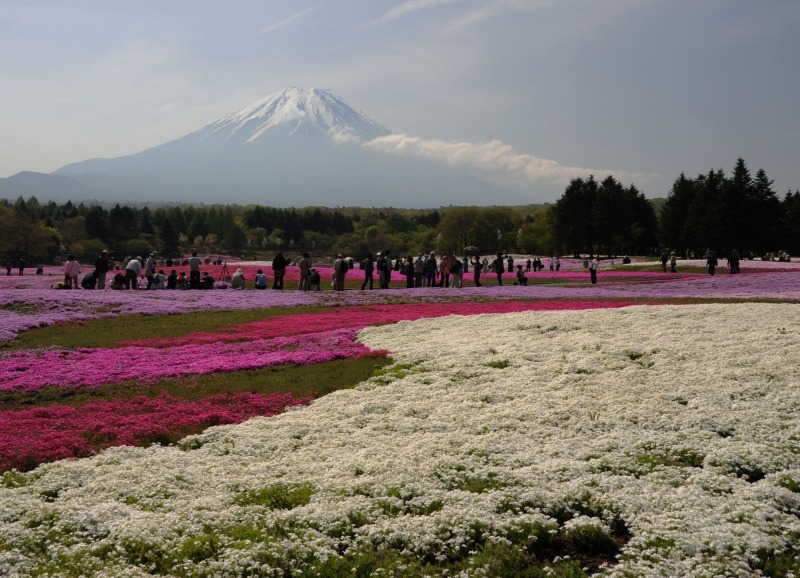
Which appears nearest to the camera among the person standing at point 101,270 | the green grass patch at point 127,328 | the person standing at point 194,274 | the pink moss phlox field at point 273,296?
the green grass patch at point 127,328

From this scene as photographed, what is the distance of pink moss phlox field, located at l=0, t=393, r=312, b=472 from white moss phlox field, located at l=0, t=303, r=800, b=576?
844mm

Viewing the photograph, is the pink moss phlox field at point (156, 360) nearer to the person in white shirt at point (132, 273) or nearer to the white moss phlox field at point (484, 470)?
the white moss phlox field at point (484, 470)

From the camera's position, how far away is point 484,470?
40.3ft

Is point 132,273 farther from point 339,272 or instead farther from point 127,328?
point 127,328

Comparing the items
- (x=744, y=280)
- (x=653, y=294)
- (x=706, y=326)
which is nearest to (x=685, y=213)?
(x=744, y=280)

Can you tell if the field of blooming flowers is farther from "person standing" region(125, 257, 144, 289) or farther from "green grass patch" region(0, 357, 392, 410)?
"person standing" region(125, 257, 144, 289)

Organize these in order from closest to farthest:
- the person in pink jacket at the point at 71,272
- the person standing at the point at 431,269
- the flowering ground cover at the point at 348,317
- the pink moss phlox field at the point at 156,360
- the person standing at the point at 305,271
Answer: the pink moss phlox field at the point at 156,360, the flowering ground cover at the point at 348,317, the person in pink jacket at the point at 71,272, the person standing at the point at 305,271, the person standing at the point at 431,269

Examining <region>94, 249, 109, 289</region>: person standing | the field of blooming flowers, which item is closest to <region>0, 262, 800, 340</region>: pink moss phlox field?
<region>94, 249, 109, 289</region>: person standing

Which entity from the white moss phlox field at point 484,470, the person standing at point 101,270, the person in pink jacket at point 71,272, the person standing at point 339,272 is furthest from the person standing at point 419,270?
the white moss phlox field at point 484,470

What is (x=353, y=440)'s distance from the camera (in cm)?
1444

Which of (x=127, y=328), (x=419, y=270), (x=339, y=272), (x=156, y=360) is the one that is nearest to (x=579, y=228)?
(x=419, y=270)

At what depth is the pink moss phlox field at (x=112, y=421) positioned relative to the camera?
13.7 metres

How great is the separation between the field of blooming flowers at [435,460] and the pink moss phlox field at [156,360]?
12 centimetres

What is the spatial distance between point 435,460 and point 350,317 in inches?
822
